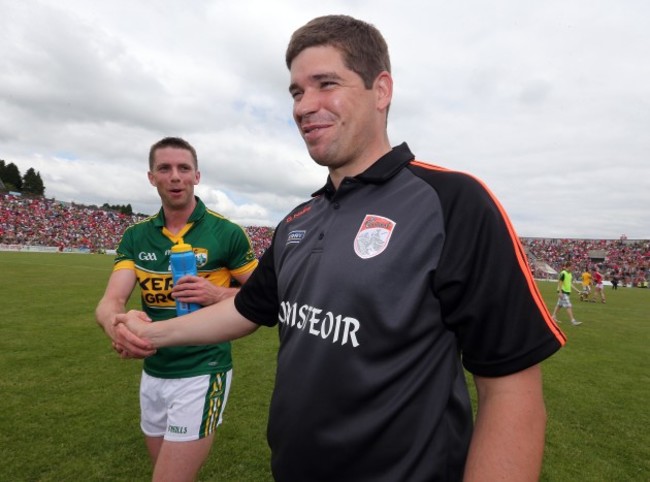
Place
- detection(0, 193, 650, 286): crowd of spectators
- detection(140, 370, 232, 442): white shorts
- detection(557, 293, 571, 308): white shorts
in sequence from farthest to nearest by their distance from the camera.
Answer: detection(0, 193, 650, 286): crowd of spectators, detection(557, 293, 571, 308): white shorts, detection(140, 370, 232, 442): white shorts

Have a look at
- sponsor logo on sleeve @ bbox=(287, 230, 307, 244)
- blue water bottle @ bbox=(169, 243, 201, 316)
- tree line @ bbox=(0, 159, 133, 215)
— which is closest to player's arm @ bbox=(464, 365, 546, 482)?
sponsor logo on sleeve @ bbox=(287, 230, 307, 244)

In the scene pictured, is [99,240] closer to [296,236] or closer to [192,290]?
[192,290]

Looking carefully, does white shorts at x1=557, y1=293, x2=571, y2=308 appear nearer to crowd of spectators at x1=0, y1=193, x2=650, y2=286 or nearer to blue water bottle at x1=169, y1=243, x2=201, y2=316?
blue water bottle at x1=169, y1=243, x2=201, y2=316

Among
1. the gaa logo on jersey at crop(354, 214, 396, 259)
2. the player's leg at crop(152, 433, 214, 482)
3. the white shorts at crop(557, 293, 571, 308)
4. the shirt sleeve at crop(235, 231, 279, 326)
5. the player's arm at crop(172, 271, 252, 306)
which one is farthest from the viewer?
the white shorts at crop(557, 293, 571, 308)

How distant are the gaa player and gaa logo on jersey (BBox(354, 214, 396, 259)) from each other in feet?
5.45

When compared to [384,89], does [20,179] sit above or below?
above

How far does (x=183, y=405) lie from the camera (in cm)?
314

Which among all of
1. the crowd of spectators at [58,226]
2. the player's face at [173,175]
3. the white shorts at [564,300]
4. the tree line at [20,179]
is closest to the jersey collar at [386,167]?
the player's face at [173,175]

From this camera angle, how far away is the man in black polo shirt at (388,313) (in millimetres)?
1204

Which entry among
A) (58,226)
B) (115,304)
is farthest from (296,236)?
(58,226)

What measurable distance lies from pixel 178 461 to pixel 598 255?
73.8 metres

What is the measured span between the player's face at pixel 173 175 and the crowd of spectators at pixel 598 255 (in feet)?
180

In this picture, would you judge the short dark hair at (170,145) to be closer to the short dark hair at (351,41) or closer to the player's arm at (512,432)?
the short dark hair at (351,41)

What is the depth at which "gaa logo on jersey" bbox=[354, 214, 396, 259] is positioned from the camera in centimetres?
142
